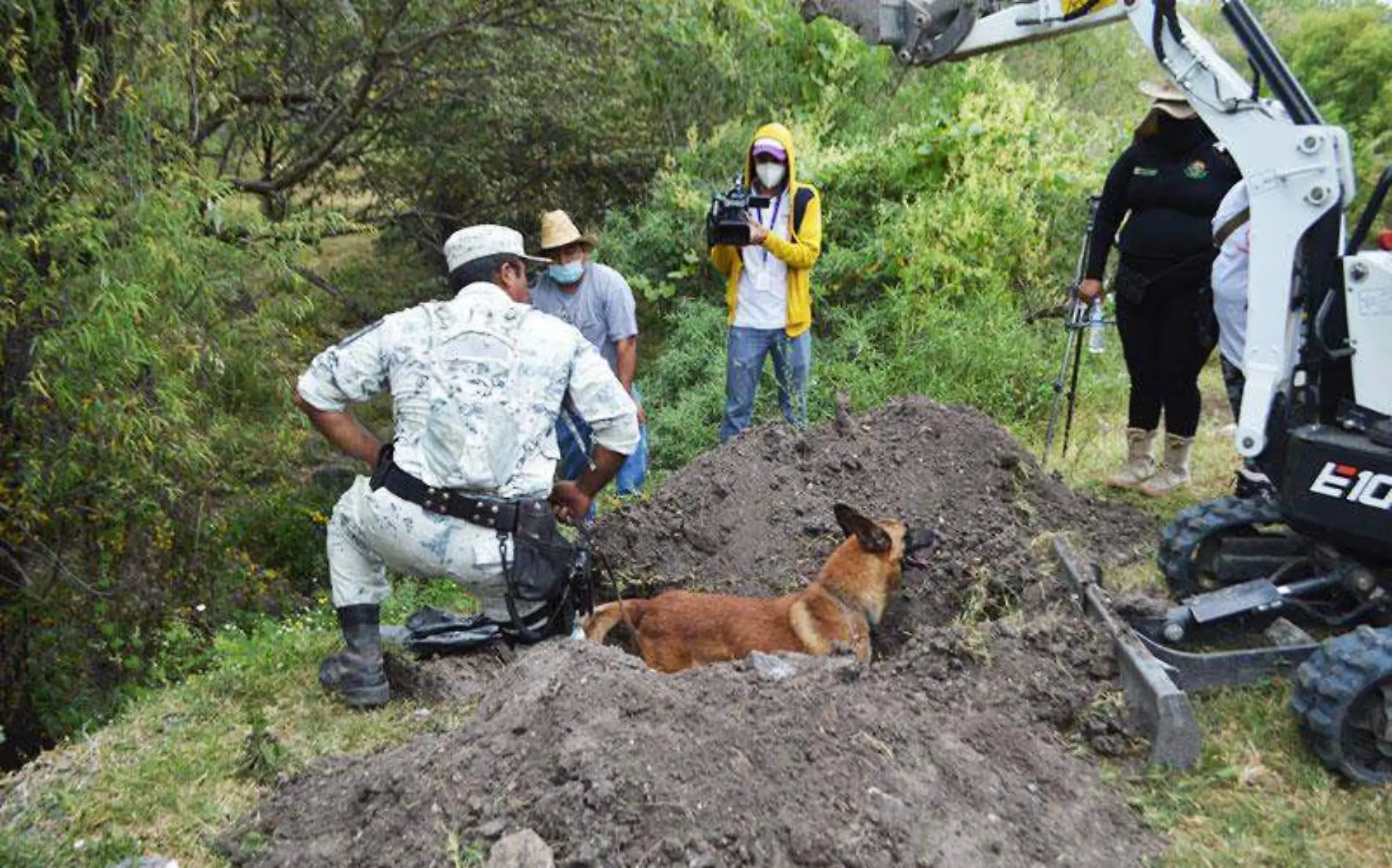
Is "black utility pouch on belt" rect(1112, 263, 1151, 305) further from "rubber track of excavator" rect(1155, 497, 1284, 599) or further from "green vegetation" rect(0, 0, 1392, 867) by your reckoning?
"rubber track of excavator" rect(1155, 497, 1284, 599)

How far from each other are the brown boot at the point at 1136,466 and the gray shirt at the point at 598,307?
308cm

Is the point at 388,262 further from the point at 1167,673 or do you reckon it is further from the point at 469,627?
the point at 1167,673

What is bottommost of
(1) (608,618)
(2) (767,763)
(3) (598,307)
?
(1) (608,618)

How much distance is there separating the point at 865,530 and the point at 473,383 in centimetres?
182

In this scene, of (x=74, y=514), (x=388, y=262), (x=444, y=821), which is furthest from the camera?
(x=388, y=262)

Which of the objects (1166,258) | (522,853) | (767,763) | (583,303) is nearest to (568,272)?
(583,303)

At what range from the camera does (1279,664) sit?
448 centimetres

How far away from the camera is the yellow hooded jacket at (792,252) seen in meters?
7.60

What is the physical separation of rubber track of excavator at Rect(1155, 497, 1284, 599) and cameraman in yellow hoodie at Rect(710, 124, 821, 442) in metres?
2.81

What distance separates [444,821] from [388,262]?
13.3 metres

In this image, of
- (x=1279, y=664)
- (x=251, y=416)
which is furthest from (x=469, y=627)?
(x=251, y=416)

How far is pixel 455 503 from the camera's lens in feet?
15.0

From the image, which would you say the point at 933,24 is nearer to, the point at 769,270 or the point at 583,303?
the point at 769,270

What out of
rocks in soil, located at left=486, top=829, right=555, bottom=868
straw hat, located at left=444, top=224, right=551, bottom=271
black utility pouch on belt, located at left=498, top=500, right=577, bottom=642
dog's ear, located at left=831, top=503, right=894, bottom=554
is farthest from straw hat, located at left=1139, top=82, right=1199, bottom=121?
rocks in soil, located at left=486, top=829, right=555, bottom=868
